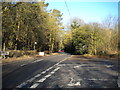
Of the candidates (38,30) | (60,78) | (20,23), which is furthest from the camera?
(38,30)

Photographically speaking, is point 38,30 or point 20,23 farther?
point 38,30

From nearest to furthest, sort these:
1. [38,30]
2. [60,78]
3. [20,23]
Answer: [60,78] < [20,23] < [38,30]

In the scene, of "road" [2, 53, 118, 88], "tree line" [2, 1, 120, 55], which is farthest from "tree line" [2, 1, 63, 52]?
"road" [2, 53, 118, 88]

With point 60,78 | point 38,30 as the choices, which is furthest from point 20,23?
point 60,78

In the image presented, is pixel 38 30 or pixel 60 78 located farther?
pixel 38 30

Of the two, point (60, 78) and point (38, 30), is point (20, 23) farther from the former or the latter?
point (60, 78)

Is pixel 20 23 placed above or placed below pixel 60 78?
above

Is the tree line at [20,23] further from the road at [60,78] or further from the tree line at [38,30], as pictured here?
the road at [60,78]

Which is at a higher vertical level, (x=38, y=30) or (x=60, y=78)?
(x=38, y=30)

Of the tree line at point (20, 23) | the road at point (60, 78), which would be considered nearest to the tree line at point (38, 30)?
the tree line at point (20, 23)

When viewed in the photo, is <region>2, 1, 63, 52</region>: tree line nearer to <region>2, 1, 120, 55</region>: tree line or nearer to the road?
<region>2, 1, 120, 55</region>: tree line

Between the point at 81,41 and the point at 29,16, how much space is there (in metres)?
20.9

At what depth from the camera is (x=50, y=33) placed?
1756 inches

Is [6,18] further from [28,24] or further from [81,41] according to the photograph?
[81,41]
